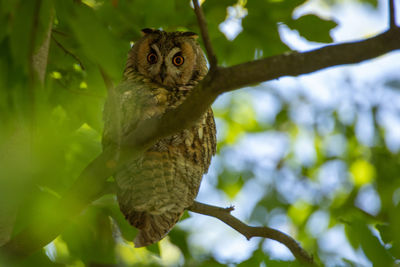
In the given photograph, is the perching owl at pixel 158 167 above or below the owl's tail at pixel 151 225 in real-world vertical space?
above

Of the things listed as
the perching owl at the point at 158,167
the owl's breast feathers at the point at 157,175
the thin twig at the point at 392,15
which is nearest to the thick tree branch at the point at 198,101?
the thin twig at the point at 392,15

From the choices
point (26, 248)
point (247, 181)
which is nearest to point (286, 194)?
point (247, 181)

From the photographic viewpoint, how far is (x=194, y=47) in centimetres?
309

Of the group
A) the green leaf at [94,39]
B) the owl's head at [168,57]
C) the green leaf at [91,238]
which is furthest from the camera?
the owl's head at [168,57]

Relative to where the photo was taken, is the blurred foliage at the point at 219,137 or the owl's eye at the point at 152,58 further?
the owl's eye at the point at 152,58

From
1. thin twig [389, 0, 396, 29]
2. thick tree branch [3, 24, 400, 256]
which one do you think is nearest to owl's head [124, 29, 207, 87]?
thick tree branch [3, 24, 400, 256]

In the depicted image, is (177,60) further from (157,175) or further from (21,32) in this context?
(21,32)

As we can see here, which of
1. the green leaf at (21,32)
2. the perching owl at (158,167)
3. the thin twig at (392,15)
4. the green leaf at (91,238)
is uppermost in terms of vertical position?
the thin twig at (392,15)

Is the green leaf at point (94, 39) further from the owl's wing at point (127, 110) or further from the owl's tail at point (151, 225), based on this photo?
the owl's tail at point (151, 225)

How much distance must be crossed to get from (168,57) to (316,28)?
3.60ft

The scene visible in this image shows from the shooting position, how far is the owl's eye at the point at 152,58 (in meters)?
2.98

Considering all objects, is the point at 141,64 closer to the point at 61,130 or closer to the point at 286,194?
the point at 61,130

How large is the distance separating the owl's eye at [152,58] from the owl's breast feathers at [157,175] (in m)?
0.54

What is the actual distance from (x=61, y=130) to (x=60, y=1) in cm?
93
